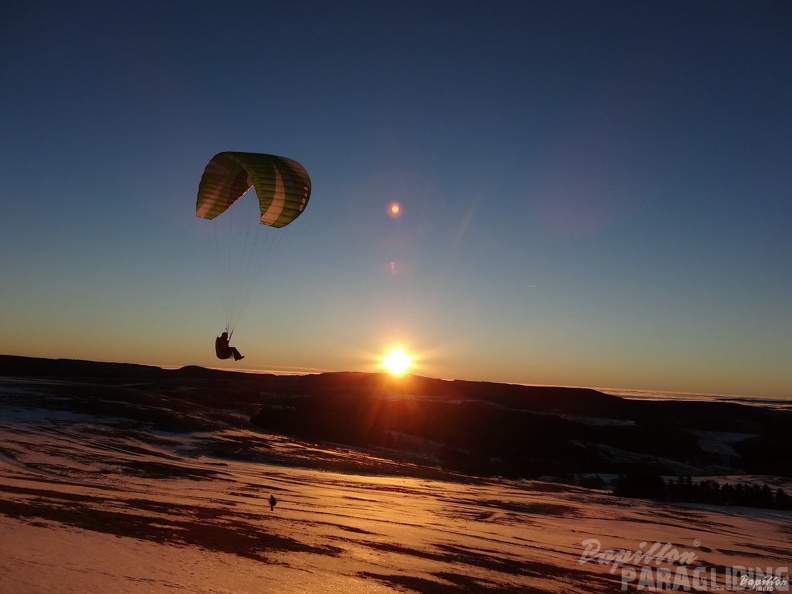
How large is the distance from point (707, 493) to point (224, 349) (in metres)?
24.1

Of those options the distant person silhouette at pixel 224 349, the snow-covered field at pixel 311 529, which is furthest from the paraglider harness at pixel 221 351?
the snow-covered field at pixel 311 529

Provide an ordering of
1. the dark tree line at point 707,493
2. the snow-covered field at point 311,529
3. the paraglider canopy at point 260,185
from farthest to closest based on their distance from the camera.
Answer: the dark tree line at point 707,493, the paraglider canopy at point 260,185, the snow-covered field at point 311,529

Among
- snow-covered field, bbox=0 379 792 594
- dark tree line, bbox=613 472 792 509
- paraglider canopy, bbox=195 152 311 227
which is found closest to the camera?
snow-covered field, bbox=0 379 792 594

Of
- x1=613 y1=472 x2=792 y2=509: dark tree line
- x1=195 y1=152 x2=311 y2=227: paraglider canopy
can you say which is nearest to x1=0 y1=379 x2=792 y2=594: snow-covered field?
x1=613 y1=472 x2=792 y2=509: dark tree line

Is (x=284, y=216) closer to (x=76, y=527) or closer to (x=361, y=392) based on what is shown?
(x=76, y=527)

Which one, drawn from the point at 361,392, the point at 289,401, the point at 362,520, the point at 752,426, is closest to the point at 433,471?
the point at 362,520

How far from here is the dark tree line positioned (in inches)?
1029

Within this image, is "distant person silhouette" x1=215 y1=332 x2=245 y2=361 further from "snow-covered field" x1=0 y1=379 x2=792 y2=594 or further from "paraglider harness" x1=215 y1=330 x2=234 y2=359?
"snow-covered field" x1=0 y1=379 x2=792 y2=594

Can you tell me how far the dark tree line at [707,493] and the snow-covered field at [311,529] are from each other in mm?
2072

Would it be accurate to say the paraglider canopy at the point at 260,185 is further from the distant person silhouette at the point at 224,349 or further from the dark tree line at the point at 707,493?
the dark tree line at the point at 707,493

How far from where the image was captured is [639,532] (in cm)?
1722

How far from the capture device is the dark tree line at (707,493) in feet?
85.8

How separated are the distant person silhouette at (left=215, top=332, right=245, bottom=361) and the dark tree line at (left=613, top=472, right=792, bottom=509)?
21003 millimetres

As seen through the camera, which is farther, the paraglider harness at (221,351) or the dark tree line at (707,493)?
the dark tree line at (707,493)
